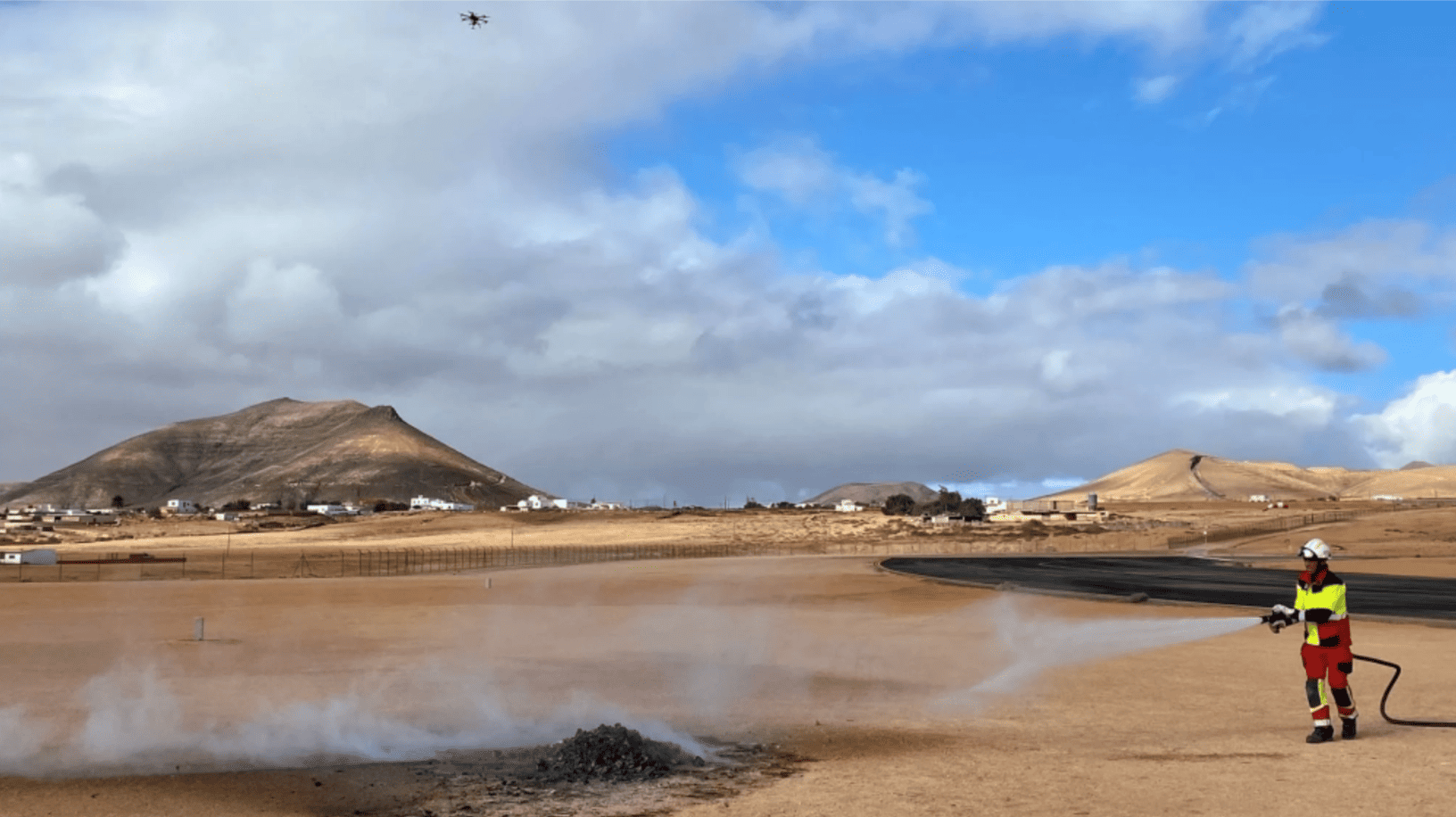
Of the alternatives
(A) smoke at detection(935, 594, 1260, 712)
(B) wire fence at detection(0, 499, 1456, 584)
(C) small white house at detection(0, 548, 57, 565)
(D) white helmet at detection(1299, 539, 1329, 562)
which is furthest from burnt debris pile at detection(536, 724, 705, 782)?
(C) small white house at detection(0, 548, 57, 565)

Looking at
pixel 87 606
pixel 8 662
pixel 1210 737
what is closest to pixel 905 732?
pixel 1210 737

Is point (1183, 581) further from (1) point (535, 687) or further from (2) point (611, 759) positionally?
(2) point (611, 759)

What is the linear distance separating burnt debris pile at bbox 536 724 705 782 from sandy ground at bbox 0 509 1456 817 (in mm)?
423

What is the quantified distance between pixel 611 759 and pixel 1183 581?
137 ft

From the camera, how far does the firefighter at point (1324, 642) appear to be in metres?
14.2

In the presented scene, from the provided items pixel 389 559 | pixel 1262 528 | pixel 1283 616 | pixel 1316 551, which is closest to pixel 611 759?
pixel 1283 616

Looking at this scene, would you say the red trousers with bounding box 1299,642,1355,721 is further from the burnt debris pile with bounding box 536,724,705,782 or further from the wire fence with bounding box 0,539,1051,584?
the wire fence with bounding box 0,539,1051,584

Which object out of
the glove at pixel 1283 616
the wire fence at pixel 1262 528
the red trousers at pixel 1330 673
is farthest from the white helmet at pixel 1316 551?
the wire fence at pixel 1262 528

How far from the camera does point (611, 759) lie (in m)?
13.2

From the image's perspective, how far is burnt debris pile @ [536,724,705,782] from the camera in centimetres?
1295

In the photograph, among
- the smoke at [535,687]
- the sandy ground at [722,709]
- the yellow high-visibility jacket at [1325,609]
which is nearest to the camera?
the sandy ground at [722,709]

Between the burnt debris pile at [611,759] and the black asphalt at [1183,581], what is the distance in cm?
2607

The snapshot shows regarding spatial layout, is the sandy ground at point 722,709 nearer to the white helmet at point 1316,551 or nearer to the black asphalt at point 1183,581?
the white helmet at point 1316,551

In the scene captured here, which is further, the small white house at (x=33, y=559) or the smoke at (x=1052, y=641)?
the small white house at (x=33, y=559)
